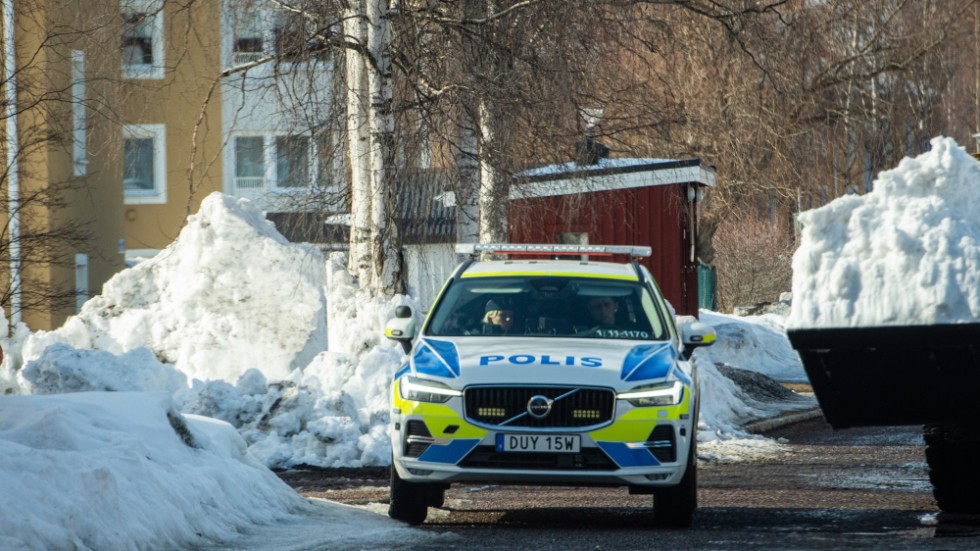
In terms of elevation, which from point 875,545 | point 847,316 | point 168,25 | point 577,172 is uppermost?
point 168,25

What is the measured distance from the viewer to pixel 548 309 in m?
11.4

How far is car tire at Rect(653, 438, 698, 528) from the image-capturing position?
10250 millimetres

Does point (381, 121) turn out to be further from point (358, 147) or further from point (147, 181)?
point (147, 181)

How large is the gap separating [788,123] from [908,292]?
109 feet

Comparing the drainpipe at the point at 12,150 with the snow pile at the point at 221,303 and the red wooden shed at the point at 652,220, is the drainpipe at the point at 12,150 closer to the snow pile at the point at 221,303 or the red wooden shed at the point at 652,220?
the snow pile at the point at 221,303

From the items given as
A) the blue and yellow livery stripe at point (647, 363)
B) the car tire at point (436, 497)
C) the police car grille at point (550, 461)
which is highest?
the blue and yellow livery stripe at point (647, 363)

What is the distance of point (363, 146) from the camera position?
18.3m

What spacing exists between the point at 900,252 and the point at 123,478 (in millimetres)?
4321

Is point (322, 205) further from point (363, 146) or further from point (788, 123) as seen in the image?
point (788, 123)

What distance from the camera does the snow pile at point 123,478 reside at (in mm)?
8062

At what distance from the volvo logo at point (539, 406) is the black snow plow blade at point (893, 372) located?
1521mm

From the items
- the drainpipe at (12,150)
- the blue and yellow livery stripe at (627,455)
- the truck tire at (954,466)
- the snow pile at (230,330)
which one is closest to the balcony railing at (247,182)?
the drainpipe at (12,150)

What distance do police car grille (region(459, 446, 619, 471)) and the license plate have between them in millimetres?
26

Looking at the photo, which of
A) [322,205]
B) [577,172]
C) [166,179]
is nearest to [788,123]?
[166,179]
